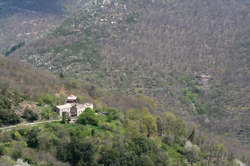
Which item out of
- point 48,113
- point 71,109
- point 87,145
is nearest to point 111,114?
point 71,109

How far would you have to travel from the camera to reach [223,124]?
75.2 metres

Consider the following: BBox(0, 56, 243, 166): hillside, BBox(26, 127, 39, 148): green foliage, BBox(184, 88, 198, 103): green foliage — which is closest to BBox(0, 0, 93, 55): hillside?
BBox(184, 88, 198, 103): green foliage

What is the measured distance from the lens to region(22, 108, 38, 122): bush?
4066cm

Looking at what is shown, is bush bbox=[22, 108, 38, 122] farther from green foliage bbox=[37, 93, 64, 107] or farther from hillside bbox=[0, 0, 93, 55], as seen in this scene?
hillside bbox=[0, 0, 93, 55]

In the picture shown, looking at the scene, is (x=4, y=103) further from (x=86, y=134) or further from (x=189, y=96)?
(x=189, y=96)

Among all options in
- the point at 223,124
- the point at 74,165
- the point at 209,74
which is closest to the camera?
the point at 74,165

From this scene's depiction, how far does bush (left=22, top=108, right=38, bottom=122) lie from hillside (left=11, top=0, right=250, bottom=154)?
115 feet

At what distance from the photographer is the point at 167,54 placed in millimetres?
116438

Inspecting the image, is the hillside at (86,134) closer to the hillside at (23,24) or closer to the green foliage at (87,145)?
the green foliage at (87,145)

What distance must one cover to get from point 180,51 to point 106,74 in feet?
122

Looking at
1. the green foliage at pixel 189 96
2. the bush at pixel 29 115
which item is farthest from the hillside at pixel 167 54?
the bush at pixel 29 115

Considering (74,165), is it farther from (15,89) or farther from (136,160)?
Answer: (15,89)

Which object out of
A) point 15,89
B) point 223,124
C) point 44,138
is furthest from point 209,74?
point 44,138

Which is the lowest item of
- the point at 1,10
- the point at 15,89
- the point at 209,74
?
the point at 209,74
